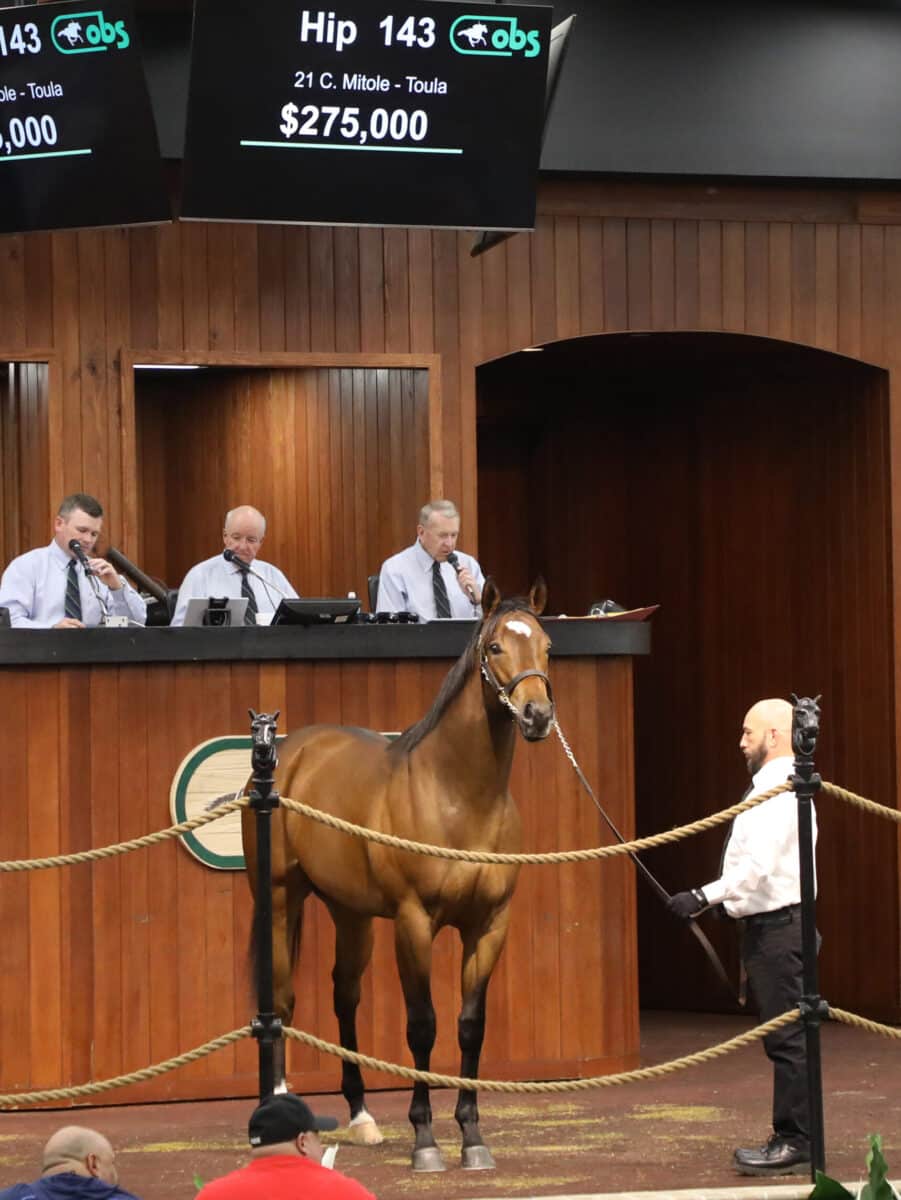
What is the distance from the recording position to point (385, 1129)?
23.1 feet

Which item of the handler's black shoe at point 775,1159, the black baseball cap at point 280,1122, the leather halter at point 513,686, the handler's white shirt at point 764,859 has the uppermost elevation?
the leather halter at point 513,686

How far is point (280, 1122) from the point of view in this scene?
3803 mm

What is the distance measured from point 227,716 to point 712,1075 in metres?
2.42

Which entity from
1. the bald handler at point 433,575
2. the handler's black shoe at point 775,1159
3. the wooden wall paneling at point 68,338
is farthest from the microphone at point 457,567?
the handler's black shoe at point 775,1159

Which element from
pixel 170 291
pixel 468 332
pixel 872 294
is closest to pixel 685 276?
pixel 872 294

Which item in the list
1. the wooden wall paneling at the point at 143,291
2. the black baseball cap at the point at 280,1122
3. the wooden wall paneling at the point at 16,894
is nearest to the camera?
the black baseball cap at the point at 280,1122

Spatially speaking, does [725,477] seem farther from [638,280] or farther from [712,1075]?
[712,1075]

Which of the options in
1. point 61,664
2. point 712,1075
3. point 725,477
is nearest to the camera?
point 61,664

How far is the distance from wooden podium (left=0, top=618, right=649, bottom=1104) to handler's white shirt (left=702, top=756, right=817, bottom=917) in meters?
1.96

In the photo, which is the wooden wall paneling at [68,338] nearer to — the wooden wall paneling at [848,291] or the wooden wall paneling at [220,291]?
the wooden wall paneling at [220,291]

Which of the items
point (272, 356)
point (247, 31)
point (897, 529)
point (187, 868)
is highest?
point (247, 31)

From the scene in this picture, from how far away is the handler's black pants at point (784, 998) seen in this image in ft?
20.0

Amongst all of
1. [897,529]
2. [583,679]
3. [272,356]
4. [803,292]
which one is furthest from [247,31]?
[897,529]

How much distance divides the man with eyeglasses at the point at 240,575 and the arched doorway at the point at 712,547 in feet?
7.90
